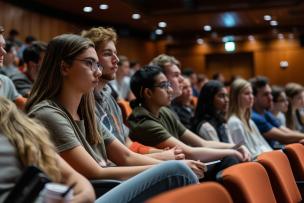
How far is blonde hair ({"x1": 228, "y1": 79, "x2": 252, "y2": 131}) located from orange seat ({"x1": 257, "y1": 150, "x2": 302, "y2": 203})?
5.46ft

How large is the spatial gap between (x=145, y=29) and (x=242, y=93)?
825 cm

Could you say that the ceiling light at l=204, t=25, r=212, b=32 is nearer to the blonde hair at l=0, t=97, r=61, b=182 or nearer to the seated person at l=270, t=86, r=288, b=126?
the seated person at l=270, t=86, r=288, b=126

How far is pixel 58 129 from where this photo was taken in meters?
1.79

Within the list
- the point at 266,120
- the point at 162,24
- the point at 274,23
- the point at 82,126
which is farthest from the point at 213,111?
the point at 274,23

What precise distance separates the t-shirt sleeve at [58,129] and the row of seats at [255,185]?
593mm

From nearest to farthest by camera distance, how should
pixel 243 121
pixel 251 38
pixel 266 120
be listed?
pixel 243 121 < pixel 266 120 < pixel 251 38

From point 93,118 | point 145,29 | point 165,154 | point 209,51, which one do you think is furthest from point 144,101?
point 209,51

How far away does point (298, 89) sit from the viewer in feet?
17.8

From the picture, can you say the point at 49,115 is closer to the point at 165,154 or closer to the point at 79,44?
the point at 79,44

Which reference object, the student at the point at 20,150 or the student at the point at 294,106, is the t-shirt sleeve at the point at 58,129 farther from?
the student at the point at 294,106

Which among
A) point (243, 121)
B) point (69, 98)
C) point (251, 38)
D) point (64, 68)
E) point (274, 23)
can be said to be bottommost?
point (243, 121)

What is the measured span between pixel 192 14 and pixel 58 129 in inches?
340

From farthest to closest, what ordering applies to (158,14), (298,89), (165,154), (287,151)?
(158,14) < (298,89) < (287,151) < (165,154)

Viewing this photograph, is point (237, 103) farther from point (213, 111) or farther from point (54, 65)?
point (54, 65)
